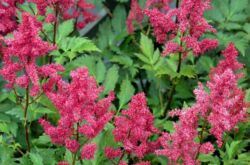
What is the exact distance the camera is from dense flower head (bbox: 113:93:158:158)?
2385mm

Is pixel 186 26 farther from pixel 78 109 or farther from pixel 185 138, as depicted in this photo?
pixel 78 109

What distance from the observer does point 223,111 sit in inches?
87.4

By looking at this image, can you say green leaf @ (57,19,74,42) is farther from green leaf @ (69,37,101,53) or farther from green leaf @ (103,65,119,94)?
green leaf @ (103,65,119,94)

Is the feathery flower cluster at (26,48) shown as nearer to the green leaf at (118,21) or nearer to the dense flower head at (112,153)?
the dense flower head at (112,153)

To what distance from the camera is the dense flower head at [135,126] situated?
93.9 inches

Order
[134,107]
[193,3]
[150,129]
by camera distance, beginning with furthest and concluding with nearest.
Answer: [193,3], [150,129], [134,107]

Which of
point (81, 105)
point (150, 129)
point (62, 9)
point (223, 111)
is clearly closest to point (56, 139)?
point (81, 105)

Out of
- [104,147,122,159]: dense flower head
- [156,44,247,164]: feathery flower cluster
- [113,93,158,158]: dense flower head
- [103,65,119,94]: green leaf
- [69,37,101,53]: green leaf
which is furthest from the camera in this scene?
[103,65,119,94]: green leaf

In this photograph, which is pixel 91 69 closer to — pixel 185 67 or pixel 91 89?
pixel 185 67

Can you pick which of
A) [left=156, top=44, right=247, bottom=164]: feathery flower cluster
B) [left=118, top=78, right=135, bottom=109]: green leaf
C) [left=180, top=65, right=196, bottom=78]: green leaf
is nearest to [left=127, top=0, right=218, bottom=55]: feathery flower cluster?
[left=180, top=65, right=196, bottom=78]: green leaf

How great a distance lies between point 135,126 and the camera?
7.96ft

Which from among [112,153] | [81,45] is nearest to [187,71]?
[81,45]

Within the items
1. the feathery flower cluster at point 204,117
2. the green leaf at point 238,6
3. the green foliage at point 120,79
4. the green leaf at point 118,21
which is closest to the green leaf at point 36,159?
the green foliage at point 120,79

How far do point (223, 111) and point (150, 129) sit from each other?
0.50m
